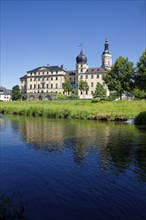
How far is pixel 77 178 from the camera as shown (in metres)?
16.4

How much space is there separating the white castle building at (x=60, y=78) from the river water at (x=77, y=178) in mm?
103786

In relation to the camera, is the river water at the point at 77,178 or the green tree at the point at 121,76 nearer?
the river water at the point at 77,178

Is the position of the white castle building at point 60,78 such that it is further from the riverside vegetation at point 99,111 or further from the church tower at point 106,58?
the riverside vegetation at point 99,111

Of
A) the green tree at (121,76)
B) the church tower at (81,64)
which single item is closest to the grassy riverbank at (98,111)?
the green tree at (121,76)

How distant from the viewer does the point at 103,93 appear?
109750mm

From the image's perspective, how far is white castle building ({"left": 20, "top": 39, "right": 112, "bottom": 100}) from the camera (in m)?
131

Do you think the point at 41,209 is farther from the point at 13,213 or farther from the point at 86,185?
the point at 86,185

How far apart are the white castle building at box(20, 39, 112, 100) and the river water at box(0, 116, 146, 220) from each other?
341ft

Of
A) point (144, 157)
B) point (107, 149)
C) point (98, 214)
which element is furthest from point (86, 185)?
point (107, 149)

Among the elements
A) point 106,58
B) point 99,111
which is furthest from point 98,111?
point 106,58

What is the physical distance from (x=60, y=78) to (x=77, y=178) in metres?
120

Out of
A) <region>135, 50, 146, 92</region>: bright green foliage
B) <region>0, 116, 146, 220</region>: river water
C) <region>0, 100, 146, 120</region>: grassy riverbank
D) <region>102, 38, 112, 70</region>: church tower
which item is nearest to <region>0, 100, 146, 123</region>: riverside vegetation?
<region>0, 100, 146, 120</region>: grassy riverbank

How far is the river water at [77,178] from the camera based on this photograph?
39.9ft

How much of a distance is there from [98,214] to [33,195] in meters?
3.75
